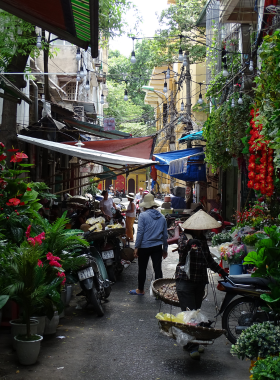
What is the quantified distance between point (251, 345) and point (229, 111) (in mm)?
6620

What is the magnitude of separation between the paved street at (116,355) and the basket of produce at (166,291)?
0.44 metres

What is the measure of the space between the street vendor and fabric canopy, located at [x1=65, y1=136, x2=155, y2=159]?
22.5ft

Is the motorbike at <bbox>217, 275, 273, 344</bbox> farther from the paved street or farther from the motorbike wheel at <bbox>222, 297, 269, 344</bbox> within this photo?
the paved street

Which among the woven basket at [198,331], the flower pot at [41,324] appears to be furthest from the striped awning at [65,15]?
the flower pot at [41,324]

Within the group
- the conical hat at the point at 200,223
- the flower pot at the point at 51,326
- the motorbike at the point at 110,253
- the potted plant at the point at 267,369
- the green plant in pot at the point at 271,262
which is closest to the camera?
the potted plant at the point at 267,369

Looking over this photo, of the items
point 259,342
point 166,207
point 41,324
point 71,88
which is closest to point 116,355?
point 41,324

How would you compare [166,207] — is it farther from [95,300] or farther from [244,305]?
[244,305]

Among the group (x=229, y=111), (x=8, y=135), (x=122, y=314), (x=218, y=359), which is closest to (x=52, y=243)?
(x=122, y=314)

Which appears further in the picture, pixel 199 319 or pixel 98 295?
pixel 98 295

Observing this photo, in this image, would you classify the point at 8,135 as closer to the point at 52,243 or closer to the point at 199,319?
the point at 52,243

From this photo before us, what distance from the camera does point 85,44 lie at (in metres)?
4.59

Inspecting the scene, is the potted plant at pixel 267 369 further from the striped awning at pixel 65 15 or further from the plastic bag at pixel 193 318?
the striped awning at pixel 65 15

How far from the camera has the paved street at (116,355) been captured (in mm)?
4977

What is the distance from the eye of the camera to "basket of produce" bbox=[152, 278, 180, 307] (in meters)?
6.79
